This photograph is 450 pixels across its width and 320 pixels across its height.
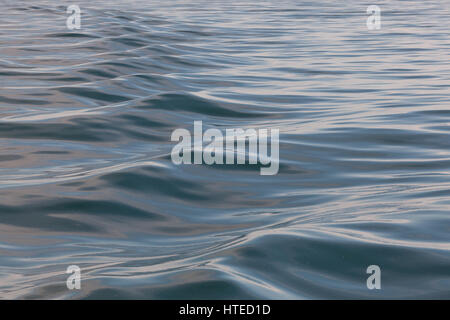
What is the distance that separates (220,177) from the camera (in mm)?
4891

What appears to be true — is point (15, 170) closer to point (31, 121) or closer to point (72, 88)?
point (31, 121)

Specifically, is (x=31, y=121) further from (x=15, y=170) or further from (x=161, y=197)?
(x=161, y=197)

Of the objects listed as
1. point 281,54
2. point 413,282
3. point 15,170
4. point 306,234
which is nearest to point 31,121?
point 15,170

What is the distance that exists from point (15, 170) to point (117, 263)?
1.87m

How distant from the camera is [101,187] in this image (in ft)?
15.0

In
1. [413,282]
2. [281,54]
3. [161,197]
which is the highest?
[281,54]

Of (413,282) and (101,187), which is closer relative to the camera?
(413,282)

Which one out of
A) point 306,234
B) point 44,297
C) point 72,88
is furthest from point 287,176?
point 72,88

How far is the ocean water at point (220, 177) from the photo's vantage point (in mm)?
3275

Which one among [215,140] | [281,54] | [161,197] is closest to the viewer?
[161,197]

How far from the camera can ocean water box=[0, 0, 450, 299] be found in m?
3.28

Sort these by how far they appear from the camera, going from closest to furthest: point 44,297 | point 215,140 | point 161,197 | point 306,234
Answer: point 44,297 → point 306,234 → point 161,197 → point 215,140

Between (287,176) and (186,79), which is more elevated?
(186,79)

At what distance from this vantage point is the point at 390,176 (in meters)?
4.95
